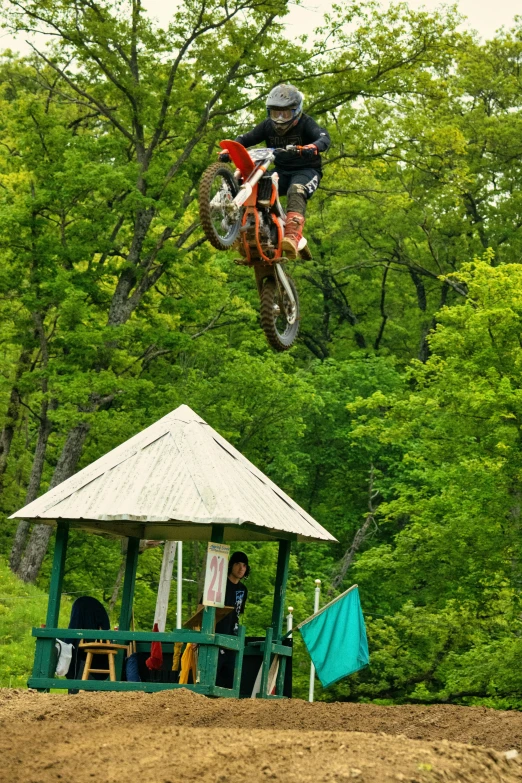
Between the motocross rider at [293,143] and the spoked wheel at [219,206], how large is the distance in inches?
12.6

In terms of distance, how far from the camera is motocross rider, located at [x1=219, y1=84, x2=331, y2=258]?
12031 millimetres

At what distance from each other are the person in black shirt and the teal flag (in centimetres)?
211

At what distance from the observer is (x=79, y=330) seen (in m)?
23.9

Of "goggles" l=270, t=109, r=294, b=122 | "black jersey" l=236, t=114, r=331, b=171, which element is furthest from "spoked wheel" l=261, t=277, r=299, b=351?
"goggles" l=270, t=109, r=294, b=122

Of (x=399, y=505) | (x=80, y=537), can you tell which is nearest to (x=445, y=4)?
(x=399, y=505)

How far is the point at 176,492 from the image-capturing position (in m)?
13.2

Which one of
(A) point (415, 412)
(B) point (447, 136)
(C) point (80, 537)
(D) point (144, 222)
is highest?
(B) point (447, 136)

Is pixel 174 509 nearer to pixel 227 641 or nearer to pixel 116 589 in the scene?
pixel 227 641

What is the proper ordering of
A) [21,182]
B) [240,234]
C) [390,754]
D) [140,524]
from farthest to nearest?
[21,182] → [140,524] → [240,234] → [390,754]

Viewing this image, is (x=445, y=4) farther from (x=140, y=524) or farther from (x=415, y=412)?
(x=140, y=524)

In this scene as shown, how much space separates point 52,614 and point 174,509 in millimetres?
2056

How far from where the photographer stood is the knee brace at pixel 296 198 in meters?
12.4

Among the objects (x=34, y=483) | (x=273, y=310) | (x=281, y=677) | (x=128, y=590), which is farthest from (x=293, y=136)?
(x=34, y=483)

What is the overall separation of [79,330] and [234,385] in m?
7.57
